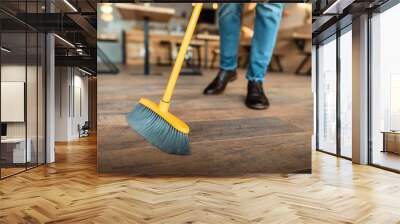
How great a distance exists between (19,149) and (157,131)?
5.87 ft

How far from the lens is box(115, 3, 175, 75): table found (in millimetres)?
4688

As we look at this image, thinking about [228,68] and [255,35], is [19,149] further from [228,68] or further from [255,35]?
[255,35]

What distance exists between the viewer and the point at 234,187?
13.2 ft

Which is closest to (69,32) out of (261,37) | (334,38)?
(261,37)

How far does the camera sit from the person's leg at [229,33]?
4.80 metres

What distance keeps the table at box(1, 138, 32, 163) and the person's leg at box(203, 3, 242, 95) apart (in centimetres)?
238

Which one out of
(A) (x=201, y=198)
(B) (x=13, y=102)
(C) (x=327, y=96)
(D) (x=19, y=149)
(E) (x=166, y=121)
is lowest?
(A) (x=201, y=198)

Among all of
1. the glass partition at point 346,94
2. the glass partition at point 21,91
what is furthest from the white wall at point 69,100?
the glass partition at point 346,94

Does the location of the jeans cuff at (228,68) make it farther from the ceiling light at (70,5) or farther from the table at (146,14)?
the ceiling light at (70,5)

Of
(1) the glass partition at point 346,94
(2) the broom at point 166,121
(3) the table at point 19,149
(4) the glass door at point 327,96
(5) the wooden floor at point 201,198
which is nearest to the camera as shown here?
(5) the wooden floor at point 201,198

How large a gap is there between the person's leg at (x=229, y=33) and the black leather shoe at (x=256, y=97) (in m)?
0.33

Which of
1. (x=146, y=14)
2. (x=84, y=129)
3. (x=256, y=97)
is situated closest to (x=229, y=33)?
(x=256, y=97)

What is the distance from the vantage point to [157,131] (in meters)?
4.40

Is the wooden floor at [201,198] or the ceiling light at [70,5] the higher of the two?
the ceiling light at [70,5]
